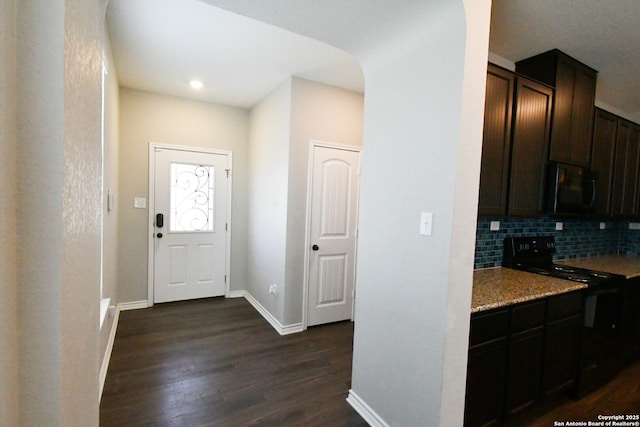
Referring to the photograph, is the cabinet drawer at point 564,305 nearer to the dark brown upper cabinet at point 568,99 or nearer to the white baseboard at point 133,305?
the dark brown upper cabinet at point 568,99

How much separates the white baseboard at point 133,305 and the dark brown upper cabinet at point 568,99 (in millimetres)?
4555

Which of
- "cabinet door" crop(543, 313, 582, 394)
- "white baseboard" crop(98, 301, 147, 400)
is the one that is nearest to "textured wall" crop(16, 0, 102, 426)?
"white baseboard" crop(98, 301, 147, 400)

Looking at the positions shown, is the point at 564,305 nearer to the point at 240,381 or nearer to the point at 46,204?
the point at 240,381

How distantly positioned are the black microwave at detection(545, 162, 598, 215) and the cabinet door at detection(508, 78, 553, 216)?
90mm

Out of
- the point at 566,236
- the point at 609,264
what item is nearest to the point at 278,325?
the point at 566,236

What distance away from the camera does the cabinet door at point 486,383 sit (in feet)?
5.02

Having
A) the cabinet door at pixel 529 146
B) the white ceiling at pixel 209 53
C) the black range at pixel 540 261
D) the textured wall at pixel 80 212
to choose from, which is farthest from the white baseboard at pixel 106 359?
the black range at pixel 540 261

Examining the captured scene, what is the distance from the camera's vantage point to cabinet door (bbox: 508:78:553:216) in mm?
2043

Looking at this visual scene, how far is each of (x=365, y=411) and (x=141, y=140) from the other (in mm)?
3701

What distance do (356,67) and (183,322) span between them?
3.26m

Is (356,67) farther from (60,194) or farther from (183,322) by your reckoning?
(183,322)

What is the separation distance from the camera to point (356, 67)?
2680mm

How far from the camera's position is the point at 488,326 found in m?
1.55

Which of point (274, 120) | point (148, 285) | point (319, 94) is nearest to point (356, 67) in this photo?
point (319, 94)
